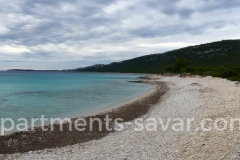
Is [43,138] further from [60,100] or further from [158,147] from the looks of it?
[60,100]

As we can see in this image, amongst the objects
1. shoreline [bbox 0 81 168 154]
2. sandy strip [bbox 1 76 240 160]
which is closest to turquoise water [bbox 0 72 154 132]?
shoreline [bbox 0 81 168 154]

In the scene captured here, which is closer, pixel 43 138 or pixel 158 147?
pixel 158 147

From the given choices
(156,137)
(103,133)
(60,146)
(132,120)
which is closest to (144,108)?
(132,120)

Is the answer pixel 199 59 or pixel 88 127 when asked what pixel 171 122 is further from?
pixel 199 59

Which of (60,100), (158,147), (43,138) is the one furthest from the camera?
(60,100)

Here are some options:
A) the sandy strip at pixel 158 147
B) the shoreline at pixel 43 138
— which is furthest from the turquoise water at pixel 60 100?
the sandy strip at pixel 158 147

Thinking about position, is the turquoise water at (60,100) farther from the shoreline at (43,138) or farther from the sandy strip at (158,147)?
the sandy strip at (158,147)

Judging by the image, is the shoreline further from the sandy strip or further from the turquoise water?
the turquoise water

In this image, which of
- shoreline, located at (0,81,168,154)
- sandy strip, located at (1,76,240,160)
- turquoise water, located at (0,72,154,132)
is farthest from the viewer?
turquoise water, located at (0,72,154,132)

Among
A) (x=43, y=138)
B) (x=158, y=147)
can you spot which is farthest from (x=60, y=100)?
(x=158, y=147)

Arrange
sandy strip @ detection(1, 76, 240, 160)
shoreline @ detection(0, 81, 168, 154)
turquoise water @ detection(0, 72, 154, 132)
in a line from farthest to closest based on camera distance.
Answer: turquoise water @ detection(0, 72, 154, 132), shoreline @ detection(0, 81, 168, 154), sandy strip @ detection(1, 76, 240, 160)

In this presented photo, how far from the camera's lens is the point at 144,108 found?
22.2 metres

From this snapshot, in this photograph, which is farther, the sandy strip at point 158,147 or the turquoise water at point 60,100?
the turquoise water at point 60,100

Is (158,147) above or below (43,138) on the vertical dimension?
above
